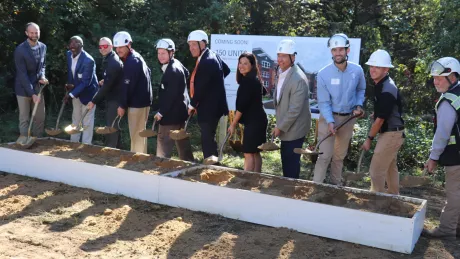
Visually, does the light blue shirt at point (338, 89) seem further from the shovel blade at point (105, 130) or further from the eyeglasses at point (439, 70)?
the shovel blade at point (105, 130)

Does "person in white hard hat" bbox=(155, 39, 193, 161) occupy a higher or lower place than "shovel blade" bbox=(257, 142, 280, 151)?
higher

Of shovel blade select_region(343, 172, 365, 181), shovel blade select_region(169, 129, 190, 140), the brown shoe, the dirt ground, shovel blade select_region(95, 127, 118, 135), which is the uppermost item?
shovel blade select_region(169, 129, 190, 140)

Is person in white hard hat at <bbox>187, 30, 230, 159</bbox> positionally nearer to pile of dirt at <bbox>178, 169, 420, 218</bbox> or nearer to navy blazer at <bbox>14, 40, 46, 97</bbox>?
pile of dirt at <bbox>178, 169, 420, 218</bbox>

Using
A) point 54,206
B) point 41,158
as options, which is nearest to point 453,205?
point 54,206

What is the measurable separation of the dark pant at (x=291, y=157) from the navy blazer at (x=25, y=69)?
390cm

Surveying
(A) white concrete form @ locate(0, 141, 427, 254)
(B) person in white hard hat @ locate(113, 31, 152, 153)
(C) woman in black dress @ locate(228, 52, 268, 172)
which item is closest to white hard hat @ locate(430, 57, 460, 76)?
(A) white concrete form @ locate(0, 141, 427, 254)

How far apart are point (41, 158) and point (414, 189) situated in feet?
15.9

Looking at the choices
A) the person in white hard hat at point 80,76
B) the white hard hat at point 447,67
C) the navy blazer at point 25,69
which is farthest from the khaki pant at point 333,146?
the navy blazer at point 25,69

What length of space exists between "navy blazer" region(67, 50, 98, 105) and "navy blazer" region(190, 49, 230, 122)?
2.03 metres

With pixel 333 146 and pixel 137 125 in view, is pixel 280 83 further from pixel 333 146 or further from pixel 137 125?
pixel 137 125

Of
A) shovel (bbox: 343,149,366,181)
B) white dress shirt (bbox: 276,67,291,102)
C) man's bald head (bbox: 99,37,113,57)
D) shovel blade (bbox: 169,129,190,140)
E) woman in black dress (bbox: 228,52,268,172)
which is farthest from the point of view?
man's bald head (bbox: 99,37,113,57)

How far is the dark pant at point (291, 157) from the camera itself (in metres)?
5.46

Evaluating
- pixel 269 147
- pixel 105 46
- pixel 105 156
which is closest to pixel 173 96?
pixel 105 156

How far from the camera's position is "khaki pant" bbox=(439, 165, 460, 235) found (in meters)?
4.42
